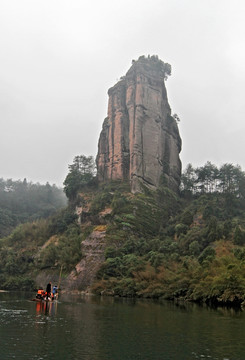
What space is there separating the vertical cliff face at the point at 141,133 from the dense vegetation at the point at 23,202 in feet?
115

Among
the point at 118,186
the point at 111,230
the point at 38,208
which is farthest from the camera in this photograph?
the point at 38,208

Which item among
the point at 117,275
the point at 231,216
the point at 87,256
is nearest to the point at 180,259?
the point at 117,275

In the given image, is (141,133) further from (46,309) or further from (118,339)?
(118,339)

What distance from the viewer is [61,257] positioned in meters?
59.5

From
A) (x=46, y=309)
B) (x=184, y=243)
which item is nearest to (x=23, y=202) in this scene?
(x=184, y=243)

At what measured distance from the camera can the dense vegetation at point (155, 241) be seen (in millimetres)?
38875

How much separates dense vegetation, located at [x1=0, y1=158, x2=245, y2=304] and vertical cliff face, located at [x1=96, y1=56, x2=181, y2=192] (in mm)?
3884

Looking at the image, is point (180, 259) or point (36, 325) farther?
point (180, 259)

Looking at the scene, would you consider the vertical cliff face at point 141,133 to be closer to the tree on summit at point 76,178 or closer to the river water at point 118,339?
the tree on summit at point 76,178

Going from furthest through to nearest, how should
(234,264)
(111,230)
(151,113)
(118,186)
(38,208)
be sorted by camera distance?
(38,208), (151,113), (118,186), (111,230), (234,264)

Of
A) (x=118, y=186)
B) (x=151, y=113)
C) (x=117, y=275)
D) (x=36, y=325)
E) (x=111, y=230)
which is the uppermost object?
(x=151, y=113)

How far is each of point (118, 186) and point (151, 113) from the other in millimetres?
18180

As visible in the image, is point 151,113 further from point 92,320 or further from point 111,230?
point 92,320

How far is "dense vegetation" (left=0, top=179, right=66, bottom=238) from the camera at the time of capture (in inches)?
4161
